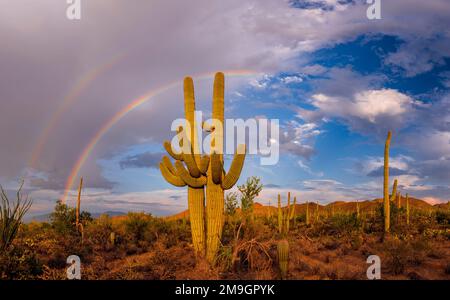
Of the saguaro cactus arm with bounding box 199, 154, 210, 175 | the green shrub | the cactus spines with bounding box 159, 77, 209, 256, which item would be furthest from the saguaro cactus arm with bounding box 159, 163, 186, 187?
the green shrub

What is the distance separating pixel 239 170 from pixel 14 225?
8.40 metres

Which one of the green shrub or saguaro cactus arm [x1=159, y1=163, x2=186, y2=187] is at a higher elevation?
saguaro cactus arm [x1=159, y1=163, x2=186, y2=187]

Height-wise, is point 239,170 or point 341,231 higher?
point 239,170

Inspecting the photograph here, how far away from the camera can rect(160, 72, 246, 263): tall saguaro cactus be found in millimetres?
13031

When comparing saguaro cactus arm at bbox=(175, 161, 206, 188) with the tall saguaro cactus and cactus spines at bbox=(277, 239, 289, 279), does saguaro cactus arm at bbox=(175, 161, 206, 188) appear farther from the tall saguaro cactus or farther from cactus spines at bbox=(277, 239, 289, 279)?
cactus spines at bbox=(277, 239, 289, 279)

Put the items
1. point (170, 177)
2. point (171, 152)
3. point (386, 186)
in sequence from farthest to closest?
point (386, 186) < point (171, 152) < point (170, 177)

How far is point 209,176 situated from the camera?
44.0ft

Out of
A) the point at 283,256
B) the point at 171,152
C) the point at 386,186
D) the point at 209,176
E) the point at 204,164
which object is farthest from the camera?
the point at 386,186

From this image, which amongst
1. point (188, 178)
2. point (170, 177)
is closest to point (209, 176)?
point (188, 178)

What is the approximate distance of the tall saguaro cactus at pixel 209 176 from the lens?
13.0 m

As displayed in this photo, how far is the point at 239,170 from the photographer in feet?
42.6

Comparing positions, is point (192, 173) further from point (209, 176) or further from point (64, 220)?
point (64, 220)
